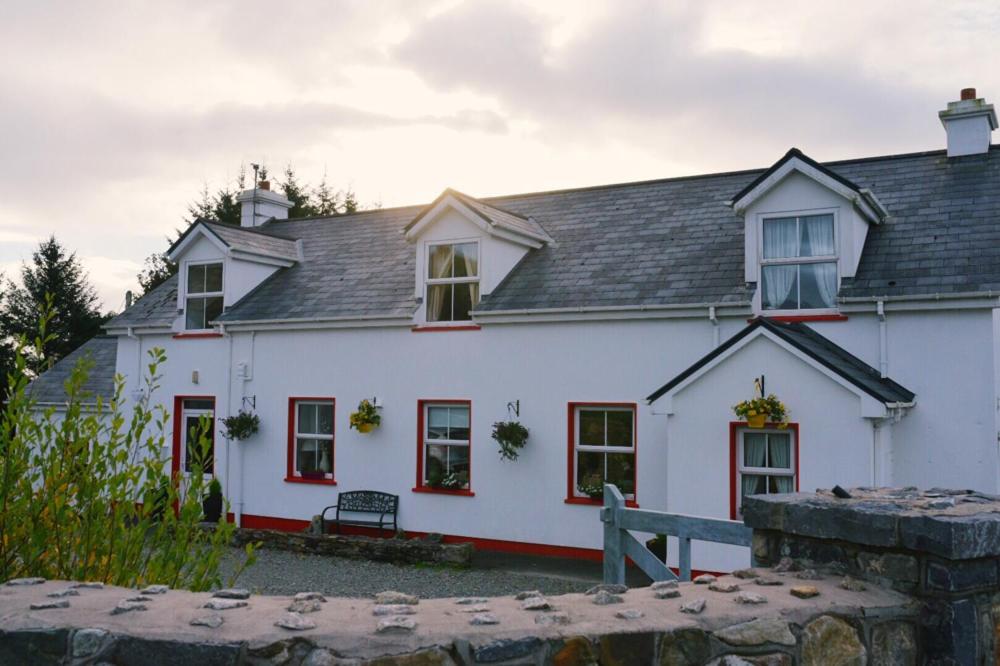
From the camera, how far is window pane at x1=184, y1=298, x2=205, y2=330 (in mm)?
17688

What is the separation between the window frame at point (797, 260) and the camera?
12.1m

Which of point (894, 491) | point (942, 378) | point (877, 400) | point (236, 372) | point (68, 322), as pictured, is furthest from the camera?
point (68, 322)

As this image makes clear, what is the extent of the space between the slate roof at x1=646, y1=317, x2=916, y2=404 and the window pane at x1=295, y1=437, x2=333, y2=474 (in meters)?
6.71

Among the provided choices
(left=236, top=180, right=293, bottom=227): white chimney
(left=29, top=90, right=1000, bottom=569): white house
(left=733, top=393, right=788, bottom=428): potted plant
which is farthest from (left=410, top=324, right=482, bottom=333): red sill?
(left=236, top=180, right=293, bottom=227): white chimney

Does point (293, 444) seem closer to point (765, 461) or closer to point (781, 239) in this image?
point (765, 461)

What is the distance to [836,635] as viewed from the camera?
3.38m

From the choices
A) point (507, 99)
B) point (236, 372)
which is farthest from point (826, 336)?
point (236, 372)

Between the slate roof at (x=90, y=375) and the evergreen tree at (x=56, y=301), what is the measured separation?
12112 mm

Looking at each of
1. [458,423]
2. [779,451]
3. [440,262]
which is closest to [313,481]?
[458,423]

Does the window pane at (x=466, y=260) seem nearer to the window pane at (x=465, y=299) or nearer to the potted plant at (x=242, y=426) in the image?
the window pane at (x=465, y=299)

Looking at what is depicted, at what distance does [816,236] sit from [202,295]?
11.8m

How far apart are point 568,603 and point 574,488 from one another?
1020 centimetres

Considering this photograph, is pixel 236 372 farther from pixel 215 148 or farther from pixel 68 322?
pixel 215 148

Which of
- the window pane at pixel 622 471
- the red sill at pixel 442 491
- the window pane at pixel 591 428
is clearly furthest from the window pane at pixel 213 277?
the window pane at pixel 622 471
